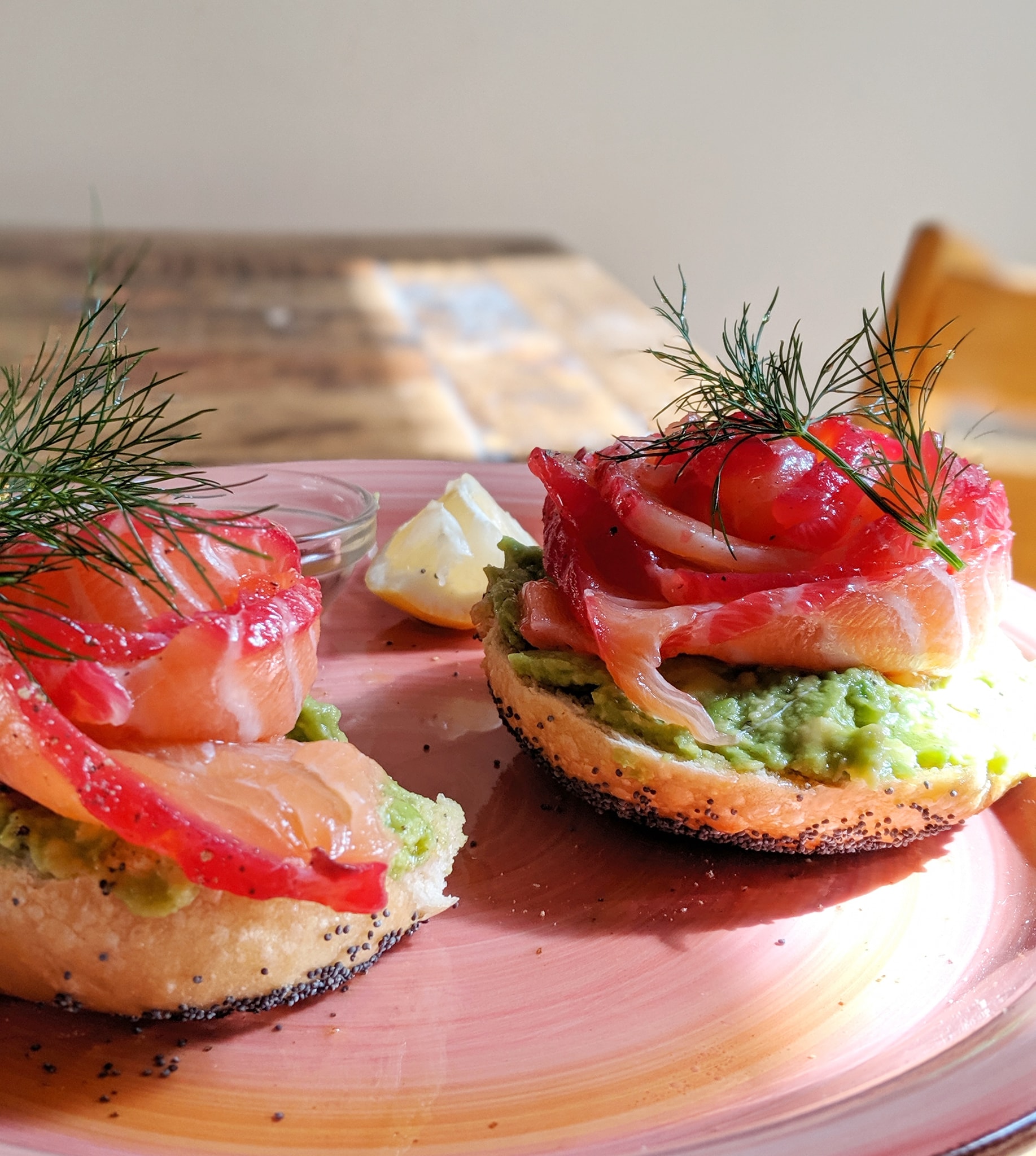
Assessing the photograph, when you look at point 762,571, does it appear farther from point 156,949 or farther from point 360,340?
point 360,340

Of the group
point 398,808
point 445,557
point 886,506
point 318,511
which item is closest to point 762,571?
point 886,506

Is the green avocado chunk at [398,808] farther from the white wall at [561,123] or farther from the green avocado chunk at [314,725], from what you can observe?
the white wall at [561,123]

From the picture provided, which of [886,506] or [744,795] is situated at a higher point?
[886,506]

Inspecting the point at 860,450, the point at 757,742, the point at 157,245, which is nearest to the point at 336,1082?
the point at 757,742

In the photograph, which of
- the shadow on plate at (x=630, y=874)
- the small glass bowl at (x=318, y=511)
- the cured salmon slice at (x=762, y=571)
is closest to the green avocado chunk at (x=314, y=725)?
the shadow on plate at (x=630, y=874)

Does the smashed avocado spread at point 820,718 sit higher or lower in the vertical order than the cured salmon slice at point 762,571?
lower

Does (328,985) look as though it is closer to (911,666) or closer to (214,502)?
(911,666)
